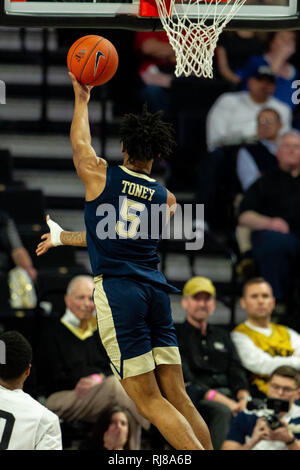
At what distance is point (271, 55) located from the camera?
11281 millimetres

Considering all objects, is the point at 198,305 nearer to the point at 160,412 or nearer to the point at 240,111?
the point at 160,412

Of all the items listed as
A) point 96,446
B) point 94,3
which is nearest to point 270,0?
point 94,3

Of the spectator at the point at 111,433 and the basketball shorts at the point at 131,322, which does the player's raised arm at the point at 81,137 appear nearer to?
the basketball shorts at the point at 131,322

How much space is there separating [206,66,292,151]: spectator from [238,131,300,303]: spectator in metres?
0.77

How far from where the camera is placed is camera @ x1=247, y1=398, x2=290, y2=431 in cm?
713

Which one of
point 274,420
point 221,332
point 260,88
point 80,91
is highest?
point 260,88

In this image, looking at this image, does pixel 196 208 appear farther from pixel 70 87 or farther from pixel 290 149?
pixel 70 87

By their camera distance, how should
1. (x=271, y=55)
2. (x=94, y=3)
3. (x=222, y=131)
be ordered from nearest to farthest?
(x=94, y=3) → (x=222, y=131) → (x=271, y=55)

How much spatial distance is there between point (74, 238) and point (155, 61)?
568cm

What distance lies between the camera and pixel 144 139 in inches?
223

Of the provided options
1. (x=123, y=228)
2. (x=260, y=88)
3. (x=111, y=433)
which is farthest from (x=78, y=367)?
(x=260, y=88)

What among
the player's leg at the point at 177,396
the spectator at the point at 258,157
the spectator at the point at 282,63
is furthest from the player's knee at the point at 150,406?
the spectator at the point at 282,63

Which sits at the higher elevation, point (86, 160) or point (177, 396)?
point (86, 160)

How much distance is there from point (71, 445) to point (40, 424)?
8.39ft
